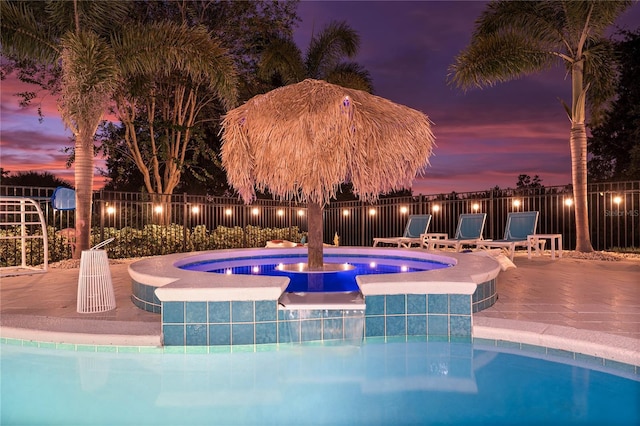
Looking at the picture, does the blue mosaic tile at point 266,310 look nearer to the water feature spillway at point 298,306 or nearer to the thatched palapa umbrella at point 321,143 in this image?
the water feature spillway at point 298,306

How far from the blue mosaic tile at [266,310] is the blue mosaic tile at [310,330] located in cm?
26

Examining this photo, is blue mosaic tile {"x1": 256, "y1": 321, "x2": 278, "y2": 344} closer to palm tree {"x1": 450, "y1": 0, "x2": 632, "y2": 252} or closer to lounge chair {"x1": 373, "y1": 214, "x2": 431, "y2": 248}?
lounge chair {"x1": 373, "y1": 214, "x2": 431, "y2": 248}

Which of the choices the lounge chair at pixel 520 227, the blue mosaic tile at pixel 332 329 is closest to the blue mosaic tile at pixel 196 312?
the blue mosaic tile at pixel 332 329

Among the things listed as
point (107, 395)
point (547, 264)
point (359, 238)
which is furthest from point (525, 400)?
point (359, 238)

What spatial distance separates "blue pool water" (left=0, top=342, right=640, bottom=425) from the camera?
2.82 m

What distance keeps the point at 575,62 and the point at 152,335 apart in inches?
443

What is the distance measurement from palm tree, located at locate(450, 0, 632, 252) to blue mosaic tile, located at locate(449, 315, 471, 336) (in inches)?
325

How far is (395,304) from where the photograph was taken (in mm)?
4180

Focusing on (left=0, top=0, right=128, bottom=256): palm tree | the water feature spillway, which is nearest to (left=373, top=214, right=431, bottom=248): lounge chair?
(left=0, top=0, right=128, bottom=256): palm tree

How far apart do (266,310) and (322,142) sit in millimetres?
2146

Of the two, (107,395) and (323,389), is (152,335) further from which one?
(323,389)

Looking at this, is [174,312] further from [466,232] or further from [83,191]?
[466,232]

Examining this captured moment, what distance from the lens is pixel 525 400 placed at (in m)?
3.02

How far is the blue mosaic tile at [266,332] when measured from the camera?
3.97 meters
